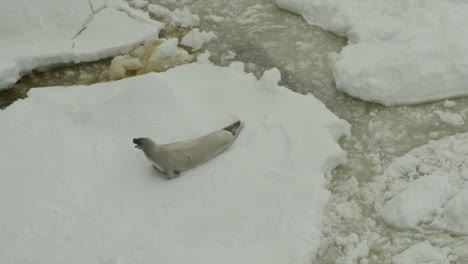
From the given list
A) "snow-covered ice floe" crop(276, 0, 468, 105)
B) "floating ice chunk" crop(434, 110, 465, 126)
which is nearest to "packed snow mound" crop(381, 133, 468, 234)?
"floating ice chunk" crop(434, 110, 465, 126)

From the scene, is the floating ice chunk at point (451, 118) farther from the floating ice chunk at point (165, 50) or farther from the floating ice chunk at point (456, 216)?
the floating ice chunk at point (165, 50)

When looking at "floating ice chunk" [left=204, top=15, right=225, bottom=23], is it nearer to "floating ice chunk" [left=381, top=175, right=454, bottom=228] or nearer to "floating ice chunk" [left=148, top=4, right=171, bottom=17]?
"floating ice chunk" [left=148, top=4, right=171, bottom=17]

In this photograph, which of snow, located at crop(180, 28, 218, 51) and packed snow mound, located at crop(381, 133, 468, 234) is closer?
packed snow mound, located at crop(381, 133, 468, 234)

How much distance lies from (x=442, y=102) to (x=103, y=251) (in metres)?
3.21

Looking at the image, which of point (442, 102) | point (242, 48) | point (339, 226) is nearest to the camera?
point (339, 226)

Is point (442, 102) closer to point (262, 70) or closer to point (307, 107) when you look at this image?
point (307, 107)

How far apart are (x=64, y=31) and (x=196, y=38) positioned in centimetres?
153

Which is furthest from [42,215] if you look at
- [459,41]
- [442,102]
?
[459,41]

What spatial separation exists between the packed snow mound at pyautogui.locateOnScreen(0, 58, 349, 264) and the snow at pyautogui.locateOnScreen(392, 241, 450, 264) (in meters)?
0.58

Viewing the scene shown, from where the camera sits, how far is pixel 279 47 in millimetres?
5762

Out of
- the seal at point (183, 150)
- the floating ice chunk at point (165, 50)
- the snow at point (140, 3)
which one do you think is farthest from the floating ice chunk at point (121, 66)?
the seal at point (183, 150)

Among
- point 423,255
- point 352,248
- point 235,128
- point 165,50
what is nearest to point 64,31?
point 165,50

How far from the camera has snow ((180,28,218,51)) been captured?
19.2 feet

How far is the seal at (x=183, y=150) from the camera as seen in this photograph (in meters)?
4.12
